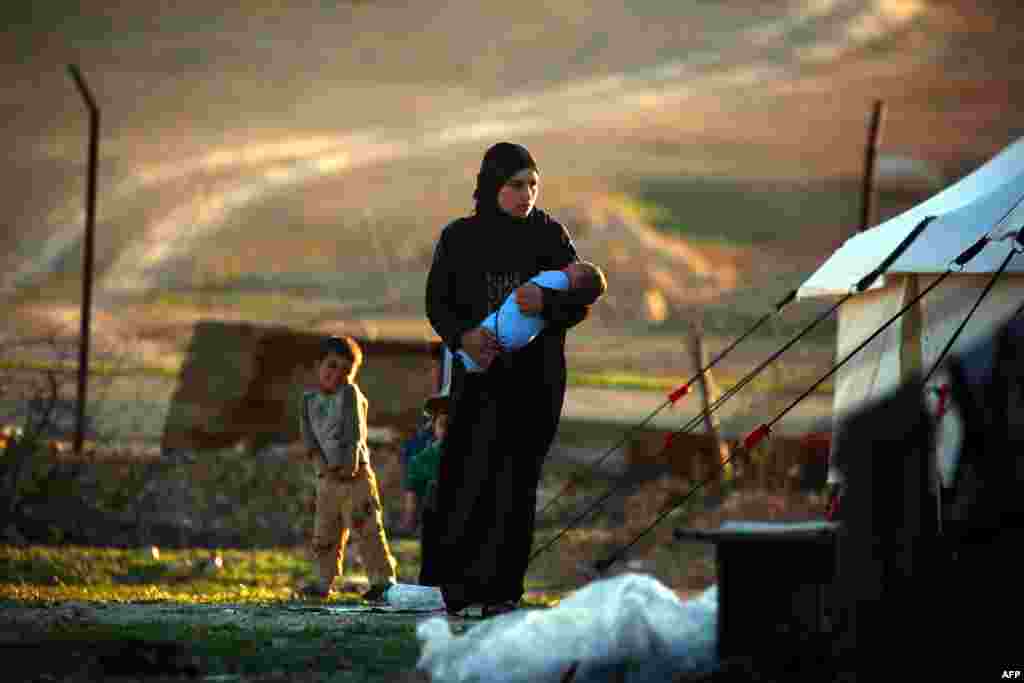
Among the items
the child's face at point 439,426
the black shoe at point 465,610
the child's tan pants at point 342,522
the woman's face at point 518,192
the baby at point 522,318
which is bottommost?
the black shoe at point 465,610

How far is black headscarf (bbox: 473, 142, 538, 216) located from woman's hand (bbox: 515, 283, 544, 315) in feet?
1.45

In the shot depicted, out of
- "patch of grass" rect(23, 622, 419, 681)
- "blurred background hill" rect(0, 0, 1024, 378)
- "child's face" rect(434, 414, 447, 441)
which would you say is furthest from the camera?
"blurred background hill" rect(0, 0, 1024, 378)

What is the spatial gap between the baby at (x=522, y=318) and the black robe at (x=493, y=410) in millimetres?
40

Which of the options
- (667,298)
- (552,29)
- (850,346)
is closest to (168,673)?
(850,346)

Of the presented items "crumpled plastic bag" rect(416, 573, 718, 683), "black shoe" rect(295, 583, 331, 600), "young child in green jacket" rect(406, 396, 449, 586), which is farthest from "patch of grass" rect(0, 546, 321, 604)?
"crumpled plastic bag" rect(416, 573, 718, 683)

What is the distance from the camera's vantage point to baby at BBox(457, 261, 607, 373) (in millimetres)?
8258

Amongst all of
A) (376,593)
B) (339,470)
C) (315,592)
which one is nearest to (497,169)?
(339,470)

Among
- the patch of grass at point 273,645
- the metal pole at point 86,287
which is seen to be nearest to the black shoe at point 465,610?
the patch of grass at point 273,645

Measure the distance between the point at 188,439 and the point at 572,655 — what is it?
10.7 m

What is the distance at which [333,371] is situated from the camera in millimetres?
10508

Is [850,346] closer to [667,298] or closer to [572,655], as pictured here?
[572,655]

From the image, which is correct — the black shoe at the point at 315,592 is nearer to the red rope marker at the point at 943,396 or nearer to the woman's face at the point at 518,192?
the woman's face at the point at 518,192

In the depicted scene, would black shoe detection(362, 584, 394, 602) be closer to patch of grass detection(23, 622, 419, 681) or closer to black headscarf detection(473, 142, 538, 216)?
patch of grass detection(23, 622, 419, 681)

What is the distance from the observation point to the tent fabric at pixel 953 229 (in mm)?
10461
